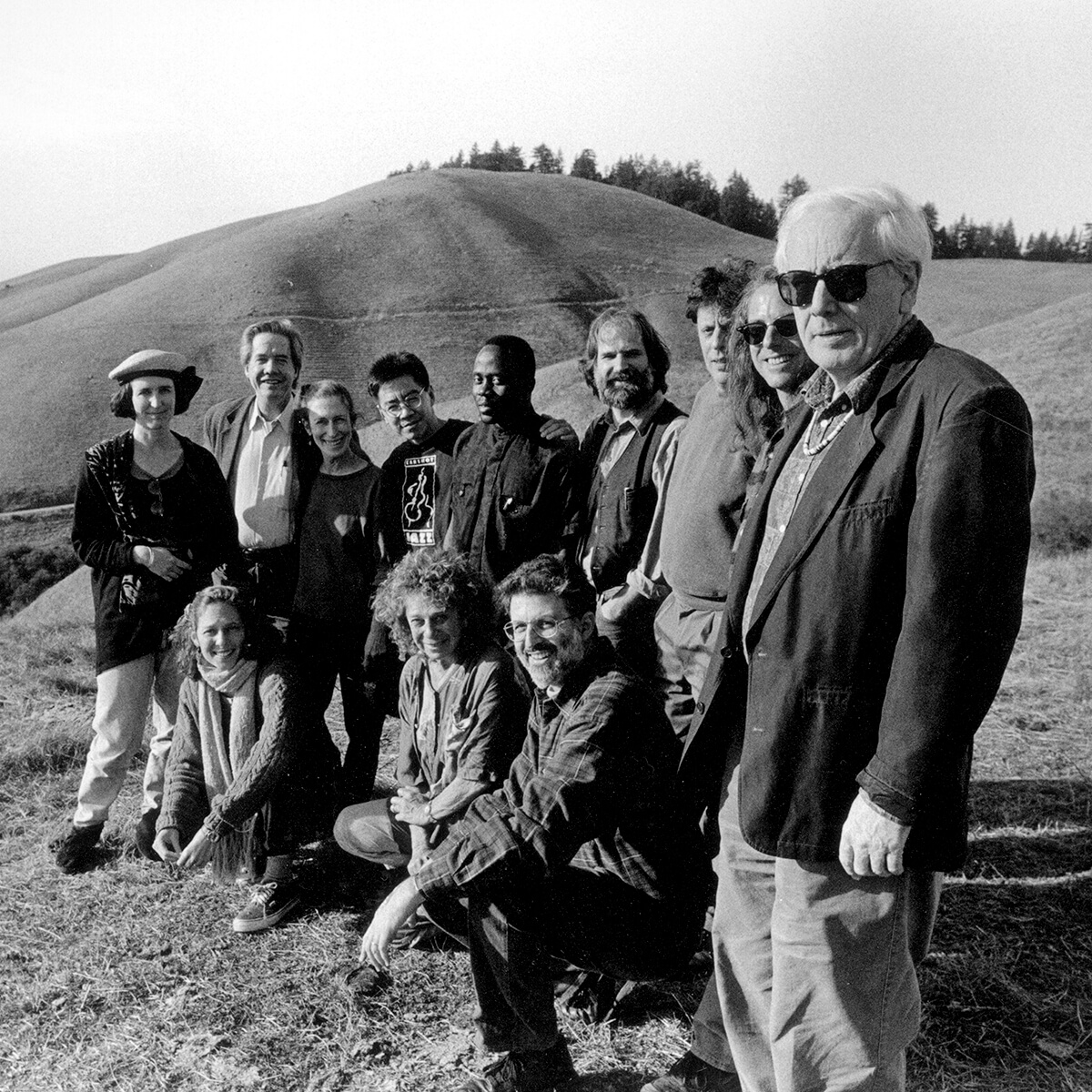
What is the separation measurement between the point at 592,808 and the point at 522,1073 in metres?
0.83

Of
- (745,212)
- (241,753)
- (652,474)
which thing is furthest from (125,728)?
(745,212)

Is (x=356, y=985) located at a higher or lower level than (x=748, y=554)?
lower

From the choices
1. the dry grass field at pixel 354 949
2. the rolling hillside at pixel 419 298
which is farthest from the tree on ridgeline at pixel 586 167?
the dry grass field at pixel 354 949

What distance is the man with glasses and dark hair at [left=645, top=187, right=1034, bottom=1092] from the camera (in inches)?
71.4

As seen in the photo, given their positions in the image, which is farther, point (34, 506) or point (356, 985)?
point (34, 506)

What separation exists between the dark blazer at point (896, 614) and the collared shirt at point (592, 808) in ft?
2.24

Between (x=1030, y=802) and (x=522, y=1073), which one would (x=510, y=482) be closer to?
(x=522, y=1073)

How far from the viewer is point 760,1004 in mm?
2453

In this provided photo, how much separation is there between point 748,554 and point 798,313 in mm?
568

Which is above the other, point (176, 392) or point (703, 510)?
point (176, 392)

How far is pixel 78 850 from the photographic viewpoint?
4652mm

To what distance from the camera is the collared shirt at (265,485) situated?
4.66 m

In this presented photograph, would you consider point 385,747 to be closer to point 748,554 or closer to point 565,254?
point 748,554

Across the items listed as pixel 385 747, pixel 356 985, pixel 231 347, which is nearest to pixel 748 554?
pixel 356 985
